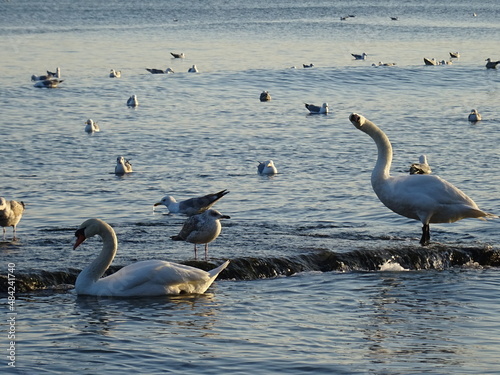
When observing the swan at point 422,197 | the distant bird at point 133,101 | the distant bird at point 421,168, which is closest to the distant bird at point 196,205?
the swan at point 422,197

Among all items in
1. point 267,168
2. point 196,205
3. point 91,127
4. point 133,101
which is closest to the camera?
point 196,205

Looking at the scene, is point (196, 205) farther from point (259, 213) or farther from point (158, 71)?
point (158, 71)

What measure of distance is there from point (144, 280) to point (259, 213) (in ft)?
19.0

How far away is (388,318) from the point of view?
1071cm

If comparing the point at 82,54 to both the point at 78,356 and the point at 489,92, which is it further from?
the point at 78,356

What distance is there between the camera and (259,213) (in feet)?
55.1

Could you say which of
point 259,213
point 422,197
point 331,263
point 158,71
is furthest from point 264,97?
point 331,263

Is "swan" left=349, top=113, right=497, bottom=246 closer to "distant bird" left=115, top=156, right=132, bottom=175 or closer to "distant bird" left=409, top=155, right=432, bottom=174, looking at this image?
"distant bird" left=409, top=155, right=432, bottom=174

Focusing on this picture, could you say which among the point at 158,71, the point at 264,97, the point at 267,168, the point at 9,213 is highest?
the point at 158,71

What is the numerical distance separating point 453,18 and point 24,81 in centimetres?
5153

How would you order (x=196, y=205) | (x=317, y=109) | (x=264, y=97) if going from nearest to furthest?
(x=196, y=205)
(x=317, y=109)
(x=264, y=97)

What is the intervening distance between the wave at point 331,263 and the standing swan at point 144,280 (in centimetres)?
59

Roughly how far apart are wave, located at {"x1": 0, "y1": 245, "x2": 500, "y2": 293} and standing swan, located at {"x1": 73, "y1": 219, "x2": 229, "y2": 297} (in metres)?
0.59

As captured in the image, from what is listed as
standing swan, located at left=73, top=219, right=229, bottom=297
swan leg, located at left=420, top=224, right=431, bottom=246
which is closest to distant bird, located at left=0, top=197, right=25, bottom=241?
standing swan, located at left=73, top=219, right=229, bottom=297
